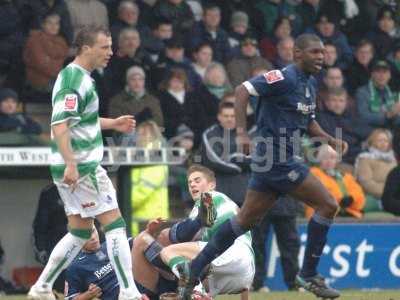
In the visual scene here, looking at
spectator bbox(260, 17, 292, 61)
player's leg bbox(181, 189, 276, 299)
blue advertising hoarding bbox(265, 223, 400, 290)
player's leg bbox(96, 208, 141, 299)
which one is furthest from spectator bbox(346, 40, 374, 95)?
player's leg bbox(96, 208, 141, 299)

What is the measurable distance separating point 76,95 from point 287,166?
1.91m

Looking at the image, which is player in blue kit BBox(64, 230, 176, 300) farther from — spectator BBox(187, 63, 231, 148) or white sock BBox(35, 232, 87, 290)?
spectator BBox(187, 63, 231, 148)

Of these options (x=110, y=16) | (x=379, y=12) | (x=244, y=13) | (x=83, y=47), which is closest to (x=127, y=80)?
(x=110, y=16)

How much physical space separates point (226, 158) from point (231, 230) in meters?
4.56

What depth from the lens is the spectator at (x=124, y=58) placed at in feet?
55.5

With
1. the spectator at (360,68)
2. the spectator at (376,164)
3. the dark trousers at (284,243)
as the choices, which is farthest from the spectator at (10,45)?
the spectator at (360,68)

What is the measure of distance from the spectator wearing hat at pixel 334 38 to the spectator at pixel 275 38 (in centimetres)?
59

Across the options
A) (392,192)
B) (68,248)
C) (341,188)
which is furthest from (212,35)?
(68,248)

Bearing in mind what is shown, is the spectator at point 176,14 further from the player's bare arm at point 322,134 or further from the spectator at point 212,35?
the player's bare arm at point 322,134

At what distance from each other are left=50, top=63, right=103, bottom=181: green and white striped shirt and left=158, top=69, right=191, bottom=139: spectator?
6816mm

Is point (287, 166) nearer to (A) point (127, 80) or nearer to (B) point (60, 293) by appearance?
(B) point (60, 293)

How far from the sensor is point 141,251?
11000 mm

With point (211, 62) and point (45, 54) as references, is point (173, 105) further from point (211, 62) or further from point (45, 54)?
point (45, 54)

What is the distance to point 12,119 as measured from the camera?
15.4 meters
